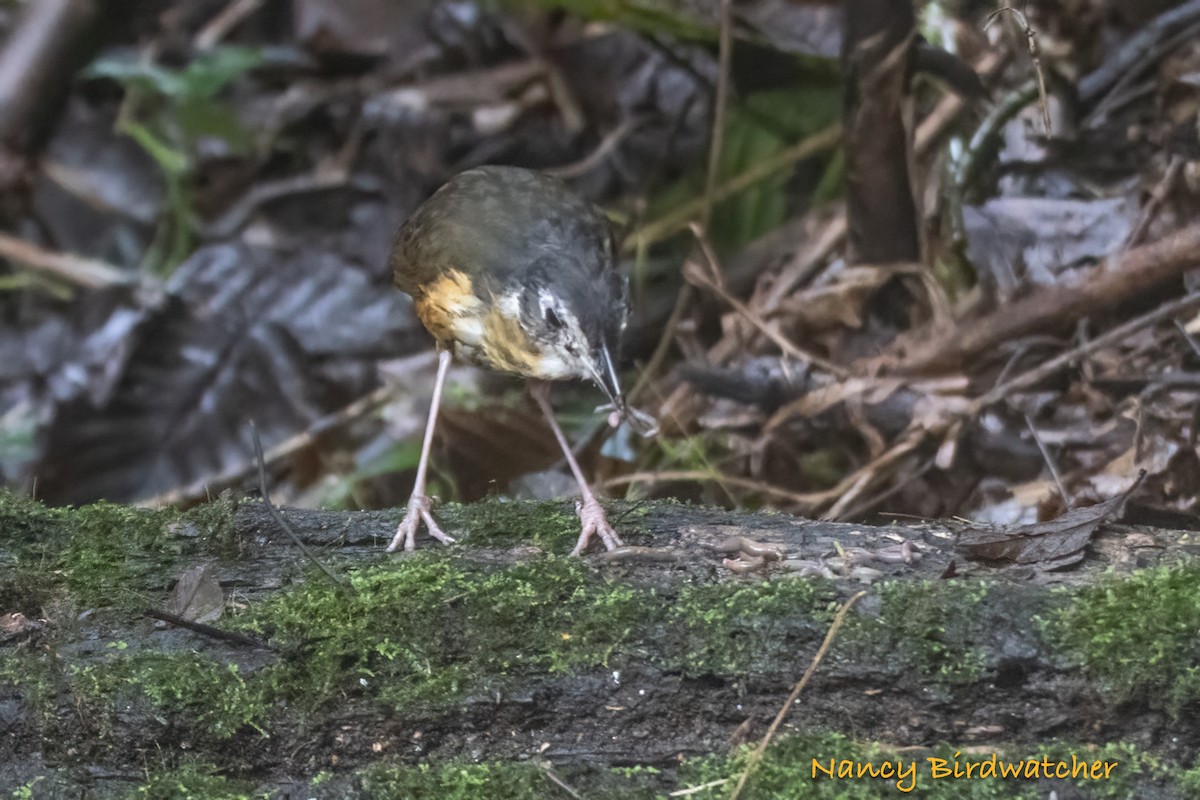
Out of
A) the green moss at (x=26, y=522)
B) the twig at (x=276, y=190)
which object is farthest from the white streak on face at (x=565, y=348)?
the twig at (x=276, y=190)

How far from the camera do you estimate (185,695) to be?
70.9 inches

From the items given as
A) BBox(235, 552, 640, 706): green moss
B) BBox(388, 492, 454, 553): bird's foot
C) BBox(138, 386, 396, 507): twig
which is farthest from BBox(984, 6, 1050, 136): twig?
BBox(138, 386, 396, 507): twig

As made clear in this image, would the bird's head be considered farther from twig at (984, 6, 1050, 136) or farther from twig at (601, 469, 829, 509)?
twig at (984, 6, 1050, 136)

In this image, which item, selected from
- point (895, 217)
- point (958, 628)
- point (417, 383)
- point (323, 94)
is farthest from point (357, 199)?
point (958, 628)

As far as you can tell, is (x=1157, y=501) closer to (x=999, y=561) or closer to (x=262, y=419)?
(x=999, y=561)

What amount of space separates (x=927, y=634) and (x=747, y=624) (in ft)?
0.97

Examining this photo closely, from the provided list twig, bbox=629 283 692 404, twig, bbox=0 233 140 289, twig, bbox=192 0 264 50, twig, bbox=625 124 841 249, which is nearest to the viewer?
twig, bbox=629 283 692 404

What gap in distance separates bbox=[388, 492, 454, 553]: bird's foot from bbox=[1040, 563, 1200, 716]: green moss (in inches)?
46.1

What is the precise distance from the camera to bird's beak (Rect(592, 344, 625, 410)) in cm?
241

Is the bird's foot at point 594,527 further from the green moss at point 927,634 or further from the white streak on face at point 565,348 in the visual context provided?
the green moss at point 927,634

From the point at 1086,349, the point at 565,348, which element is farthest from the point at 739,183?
the point at 565,348

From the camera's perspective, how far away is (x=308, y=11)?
587 cm

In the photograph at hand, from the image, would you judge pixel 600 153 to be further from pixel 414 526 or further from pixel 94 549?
pixel 94 549

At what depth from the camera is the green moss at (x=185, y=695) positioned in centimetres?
180
